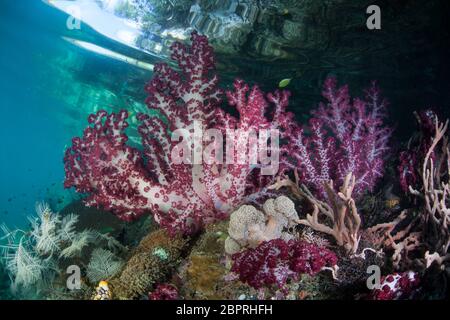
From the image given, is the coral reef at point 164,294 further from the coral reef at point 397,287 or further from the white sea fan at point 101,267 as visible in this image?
the coral reef at point 397,287

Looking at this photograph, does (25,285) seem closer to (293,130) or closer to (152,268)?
(152,268)

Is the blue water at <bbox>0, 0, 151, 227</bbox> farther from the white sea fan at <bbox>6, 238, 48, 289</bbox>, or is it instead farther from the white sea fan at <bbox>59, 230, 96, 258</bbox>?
the white sea fan at <bbox>59, 230, 96, 258</bbox>

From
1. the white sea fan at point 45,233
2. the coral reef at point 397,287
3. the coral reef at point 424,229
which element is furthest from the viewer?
the white sea fan at point 45,233

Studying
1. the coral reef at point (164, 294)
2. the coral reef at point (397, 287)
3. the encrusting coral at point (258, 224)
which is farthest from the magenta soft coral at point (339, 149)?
the coral reef at point (164, 294)

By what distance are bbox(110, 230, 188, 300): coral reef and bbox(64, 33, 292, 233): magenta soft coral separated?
0.38 metres

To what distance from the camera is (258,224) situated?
469 centimetres

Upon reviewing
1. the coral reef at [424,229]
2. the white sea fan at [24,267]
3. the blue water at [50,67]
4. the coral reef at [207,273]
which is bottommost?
the white sea fan at [24,267]

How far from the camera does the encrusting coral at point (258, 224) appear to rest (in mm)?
4660

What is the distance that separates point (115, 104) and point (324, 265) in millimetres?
20716

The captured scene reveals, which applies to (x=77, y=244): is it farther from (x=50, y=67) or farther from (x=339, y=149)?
(x=50, y=67)

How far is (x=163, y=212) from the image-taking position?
5.95 meters

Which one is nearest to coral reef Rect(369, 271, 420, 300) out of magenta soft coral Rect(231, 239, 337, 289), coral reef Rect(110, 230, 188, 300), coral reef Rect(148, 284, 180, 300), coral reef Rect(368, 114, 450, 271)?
coral reef Rect(368, 114, 450, 271)

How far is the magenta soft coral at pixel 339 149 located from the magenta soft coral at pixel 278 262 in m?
1.49
